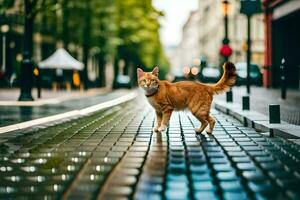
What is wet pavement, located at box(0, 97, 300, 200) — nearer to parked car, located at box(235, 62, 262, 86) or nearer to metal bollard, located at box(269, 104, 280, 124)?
metal bollard, located at box(269, 104, 280, 124)

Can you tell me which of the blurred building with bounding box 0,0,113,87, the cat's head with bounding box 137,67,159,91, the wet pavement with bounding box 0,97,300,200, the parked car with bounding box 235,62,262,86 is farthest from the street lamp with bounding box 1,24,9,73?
the cat's head with bounding box 137,67,159,91

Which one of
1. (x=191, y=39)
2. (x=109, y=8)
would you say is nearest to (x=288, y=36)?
(x=109, y=8)

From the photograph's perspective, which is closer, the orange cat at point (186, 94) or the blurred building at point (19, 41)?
the orange cat at point (186, 94)

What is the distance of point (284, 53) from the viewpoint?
3434cm

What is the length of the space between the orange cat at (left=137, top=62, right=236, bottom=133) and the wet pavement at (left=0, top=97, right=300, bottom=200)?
1.28 feet

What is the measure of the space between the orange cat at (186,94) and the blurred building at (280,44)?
23707 millimetres

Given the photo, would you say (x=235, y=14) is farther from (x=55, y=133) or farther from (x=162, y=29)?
(x=55, y=133)

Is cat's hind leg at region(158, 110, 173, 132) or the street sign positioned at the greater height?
the street sign

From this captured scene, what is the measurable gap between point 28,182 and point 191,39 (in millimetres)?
141636

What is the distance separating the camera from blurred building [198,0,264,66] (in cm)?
7181

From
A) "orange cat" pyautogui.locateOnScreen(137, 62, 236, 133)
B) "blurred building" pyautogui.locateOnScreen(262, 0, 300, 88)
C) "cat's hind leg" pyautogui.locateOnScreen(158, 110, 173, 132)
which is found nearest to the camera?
"orange cat" pyautogui.locateOnScreen(137, 62, 236, 133)

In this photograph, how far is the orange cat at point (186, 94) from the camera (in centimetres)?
962

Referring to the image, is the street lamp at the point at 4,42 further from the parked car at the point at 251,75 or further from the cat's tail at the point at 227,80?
the cat's tail at the point at 227,80

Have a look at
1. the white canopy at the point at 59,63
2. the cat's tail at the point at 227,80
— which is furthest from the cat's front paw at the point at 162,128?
the white canopy at the point at 59,63
